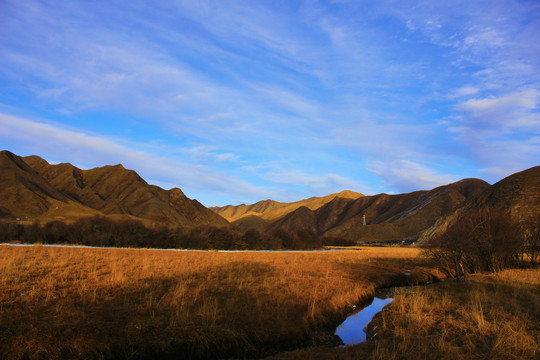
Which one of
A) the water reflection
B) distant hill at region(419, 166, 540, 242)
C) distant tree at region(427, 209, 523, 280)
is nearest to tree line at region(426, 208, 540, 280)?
distant tree at region(427, 209, 523, 280)

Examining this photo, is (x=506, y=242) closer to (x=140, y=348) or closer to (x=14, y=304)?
(x=140, y=348)

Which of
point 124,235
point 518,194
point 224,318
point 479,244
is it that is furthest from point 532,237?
point 518,194

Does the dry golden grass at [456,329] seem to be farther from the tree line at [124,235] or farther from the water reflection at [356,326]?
the tree line at [124,235]

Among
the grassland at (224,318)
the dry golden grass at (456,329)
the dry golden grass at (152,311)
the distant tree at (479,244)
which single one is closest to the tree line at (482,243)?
the distant tree at (479,244)

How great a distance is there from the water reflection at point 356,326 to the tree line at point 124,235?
34.5 meters

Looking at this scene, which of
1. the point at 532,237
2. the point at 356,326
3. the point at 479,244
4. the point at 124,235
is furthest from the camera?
the point at 124,235

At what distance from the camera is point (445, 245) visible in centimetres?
1798

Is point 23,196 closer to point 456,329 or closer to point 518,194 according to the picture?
point 456,329

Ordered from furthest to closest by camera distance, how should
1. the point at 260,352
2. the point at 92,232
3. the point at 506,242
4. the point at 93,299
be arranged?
the point at 92,232, the point at 506,242, the point at 93,299, the point at 260,352

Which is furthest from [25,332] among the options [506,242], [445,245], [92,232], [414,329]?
[92,232]

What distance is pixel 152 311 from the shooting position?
9492 mm

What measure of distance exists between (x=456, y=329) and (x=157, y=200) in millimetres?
127221

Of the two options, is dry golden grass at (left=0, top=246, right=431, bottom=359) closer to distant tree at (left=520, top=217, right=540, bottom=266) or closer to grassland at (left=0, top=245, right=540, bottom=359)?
grassland at (left=0, top=245, right=540, bottom=359)

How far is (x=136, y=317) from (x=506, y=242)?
2123cm
